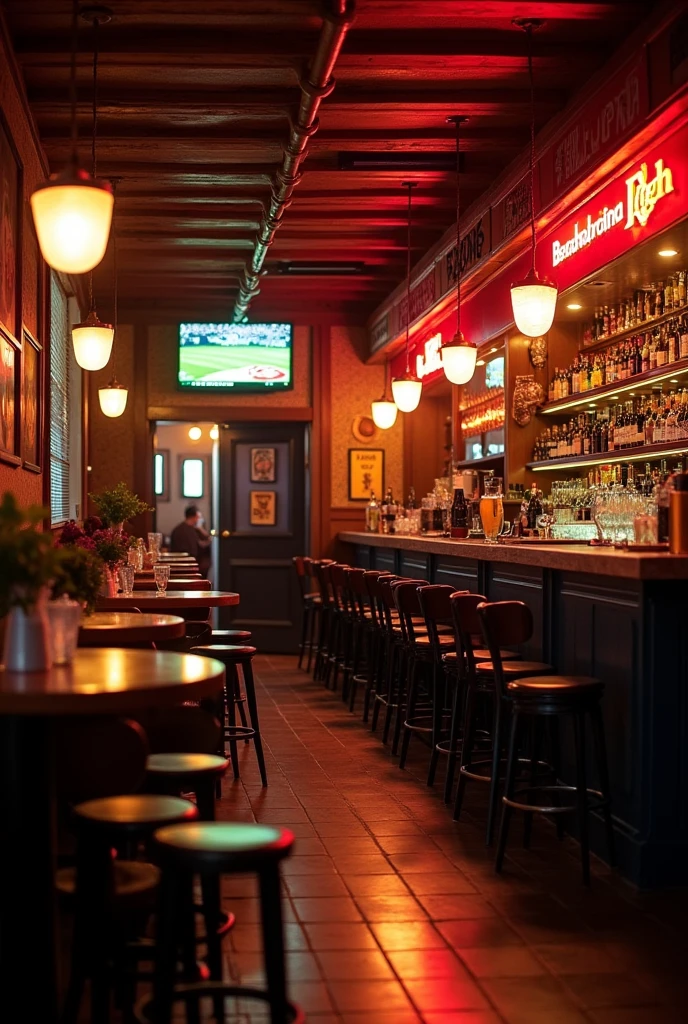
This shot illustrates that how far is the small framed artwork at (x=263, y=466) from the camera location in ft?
40.5

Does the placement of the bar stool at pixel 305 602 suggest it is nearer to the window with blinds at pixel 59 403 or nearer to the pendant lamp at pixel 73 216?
the window with blinds at pixel 59 403

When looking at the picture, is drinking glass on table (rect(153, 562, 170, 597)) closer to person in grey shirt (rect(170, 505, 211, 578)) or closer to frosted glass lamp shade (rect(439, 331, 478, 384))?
frosted glass lamp shade (rect(439, 331, 478, 384))

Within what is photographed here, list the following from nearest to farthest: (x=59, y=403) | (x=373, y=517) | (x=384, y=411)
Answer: (x=59, y=403), (x=384, y=411), (x=373, y=517)

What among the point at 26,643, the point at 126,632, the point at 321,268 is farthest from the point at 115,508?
the point at 321,268

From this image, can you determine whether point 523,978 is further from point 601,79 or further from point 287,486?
point 287,486

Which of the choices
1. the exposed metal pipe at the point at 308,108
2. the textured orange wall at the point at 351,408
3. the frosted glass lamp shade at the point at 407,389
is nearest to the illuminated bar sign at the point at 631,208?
the exposed metal pipe at the point at 308,108

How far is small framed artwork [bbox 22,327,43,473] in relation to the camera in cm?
629

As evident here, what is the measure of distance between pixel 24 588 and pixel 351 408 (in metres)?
9.92

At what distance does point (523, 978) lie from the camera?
3242mm

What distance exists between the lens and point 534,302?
6172 mm

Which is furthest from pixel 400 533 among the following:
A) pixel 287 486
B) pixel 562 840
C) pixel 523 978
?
pixel 523 978

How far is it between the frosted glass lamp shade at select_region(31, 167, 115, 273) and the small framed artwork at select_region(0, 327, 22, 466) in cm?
179

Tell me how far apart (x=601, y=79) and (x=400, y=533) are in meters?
4.84

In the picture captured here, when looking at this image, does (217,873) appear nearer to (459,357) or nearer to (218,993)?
(218,993)
